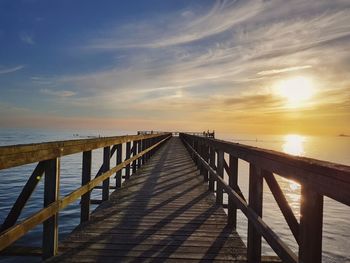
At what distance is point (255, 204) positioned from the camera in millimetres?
4152

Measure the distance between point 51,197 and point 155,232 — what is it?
2021 mm

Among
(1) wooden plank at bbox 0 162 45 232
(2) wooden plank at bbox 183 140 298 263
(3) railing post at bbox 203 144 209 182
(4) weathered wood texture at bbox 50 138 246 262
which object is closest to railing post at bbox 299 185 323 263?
(2) wooden plank at bbox 183 140 298 263

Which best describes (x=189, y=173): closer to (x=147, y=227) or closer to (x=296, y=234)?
(x=147, y=227)

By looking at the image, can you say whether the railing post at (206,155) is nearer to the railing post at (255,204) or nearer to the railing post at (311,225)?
the railing post at (255,204)

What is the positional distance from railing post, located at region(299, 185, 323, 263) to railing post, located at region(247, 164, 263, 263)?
1.35m

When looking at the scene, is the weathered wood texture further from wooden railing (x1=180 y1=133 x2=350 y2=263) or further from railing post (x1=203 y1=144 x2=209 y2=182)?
railing post (x1=203 y1=144 x2=209 y2=182)

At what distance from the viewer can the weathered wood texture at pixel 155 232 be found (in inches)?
180

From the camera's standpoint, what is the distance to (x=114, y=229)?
5695 mm

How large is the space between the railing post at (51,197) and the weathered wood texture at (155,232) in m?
Answer: 0.15

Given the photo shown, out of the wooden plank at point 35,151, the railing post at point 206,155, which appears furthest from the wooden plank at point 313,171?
the railing post at point 206,155

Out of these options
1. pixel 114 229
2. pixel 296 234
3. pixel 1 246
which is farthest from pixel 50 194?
pixel 296 234

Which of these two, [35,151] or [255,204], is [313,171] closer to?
[255,204]

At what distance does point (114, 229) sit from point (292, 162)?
3605 mm

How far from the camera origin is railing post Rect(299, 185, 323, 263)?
252 centimetres
